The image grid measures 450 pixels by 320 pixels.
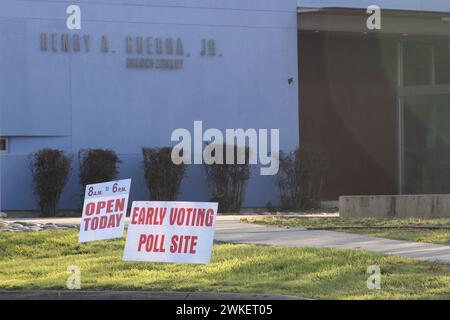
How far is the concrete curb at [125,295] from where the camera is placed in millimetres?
9227

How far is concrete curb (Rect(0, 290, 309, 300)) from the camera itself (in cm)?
923

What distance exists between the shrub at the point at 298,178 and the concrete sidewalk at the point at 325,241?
7017mm

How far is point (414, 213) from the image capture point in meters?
18.8

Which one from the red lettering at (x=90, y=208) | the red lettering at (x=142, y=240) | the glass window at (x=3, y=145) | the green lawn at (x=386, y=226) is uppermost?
the glass window at (x=3, y=145)

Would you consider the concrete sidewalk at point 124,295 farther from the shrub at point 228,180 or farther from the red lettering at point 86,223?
the shrub at point 228,180

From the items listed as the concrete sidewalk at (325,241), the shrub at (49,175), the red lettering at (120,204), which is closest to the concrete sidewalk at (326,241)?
the concrete sidewalk at (325,241)

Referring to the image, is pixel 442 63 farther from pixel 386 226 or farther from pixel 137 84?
pixel 386 226

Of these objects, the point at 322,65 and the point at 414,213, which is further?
the point at 322,65

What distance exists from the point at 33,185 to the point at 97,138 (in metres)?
2.16

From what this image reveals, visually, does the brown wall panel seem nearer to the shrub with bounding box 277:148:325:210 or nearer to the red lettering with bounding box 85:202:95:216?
the shrub with bounding box 277:148:325:210

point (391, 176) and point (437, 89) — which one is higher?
point (437, 89)

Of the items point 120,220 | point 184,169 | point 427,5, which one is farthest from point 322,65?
point 120,220

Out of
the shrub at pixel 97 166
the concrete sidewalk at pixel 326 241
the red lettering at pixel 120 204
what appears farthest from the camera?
the shrub at pixel 97 166

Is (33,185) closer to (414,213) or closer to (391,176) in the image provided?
(414,213)
